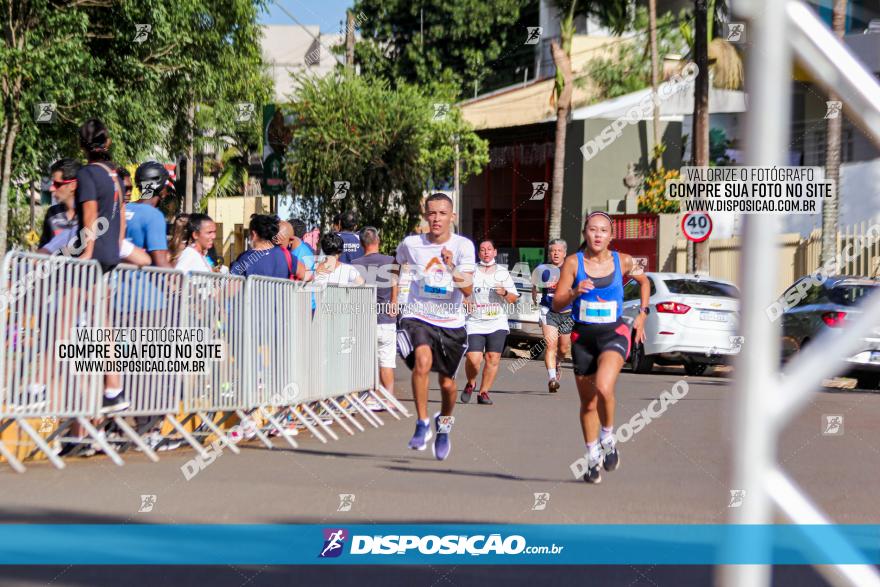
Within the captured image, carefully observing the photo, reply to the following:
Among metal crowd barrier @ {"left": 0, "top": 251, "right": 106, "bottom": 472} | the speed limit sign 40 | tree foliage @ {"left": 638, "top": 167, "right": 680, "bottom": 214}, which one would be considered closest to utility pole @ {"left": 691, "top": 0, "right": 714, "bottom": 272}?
the speed limit sign 40

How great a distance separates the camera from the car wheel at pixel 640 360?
835 inches

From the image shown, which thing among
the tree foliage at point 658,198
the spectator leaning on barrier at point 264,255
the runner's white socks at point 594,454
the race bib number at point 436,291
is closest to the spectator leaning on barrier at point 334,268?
the spectator leaning on barrier at point 264,255

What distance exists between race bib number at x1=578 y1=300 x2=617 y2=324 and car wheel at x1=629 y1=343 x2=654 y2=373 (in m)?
11.9

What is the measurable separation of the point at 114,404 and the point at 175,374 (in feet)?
1.84

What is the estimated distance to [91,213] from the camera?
30.5 ft

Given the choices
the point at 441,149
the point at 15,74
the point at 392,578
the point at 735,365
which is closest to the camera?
the point at 735,365

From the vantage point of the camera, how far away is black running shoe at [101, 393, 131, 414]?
9453 millimetres

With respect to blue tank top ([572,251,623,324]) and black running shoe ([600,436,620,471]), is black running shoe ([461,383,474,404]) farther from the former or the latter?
black running shoe ([600,436,620,471])

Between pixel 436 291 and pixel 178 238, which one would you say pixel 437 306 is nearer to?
pixel 436 291

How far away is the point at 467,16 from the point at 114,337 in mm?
47901

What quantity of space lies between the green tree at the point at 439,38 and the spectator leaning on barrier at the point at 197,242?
43198 millimetres

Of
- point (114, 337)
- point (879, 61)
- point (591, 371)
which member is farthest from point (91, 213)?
point (879, 61)

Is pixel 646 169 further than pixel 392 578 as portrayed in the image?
Yes

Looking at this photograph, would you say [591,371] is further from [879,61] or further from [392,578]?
[879,61]
